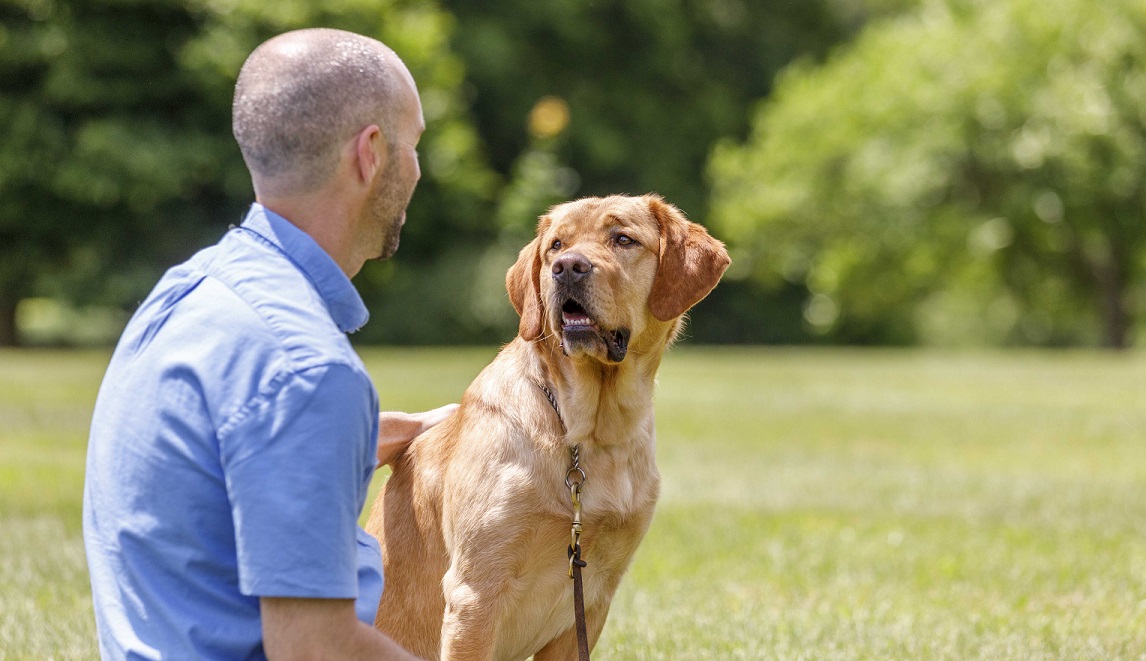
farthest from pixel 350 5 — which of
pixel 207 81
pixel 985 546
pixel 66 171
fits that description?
pixel 985 546

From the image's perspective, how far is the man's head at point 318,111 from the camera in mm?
2047

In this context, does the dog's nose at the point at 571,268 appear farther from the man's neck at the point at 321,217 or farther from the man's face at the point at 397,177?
the man's neck at the point at 321,217

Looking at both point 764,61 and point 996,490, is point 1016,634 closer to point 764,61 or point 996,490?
point 996,490

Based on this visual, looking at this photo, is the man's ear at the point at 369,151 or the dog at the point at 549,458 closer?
the man's ear at the point at 369,151

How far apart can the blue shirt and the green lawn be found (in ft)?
8.99

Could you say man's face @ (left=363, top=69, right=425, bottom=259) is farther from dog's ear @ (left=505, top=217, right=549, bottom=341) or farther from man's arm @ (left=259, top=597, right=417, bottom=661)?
dog's ear @ (left=505, top=217, right=549, bottom=341)


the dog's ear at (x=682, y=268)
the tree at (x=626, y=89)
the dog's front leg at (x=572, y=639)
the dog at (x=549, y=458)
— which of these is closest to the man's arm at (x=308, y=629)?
the dog at (x=549, y=458)

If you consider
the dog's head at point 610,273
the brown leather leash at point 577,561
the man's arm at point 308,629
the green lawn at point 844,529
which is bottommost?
the green lawn at point 844,529

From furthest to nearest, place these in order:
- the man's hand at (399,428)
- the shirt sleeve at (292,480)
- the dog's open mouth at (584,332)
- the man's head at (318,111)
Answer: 1. the man's hand at (399,428)
2. the dog's open mouth at (584,332)
3. the man's head at (318,111)
4. the shirt sleeve at (292,480)

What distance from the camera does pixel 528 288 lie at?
162 inches

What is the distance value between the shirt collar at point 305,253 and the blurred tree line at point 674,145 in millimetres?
26542

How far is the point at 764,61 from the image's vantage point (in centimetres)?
4275

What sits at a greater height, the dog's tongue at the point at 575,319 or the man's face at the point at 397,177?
the man's face at the point at 397,177

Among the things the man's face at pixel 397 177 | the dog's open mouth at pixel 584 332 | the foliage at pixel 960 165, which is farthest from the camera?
the foliage at pixel 960 165
